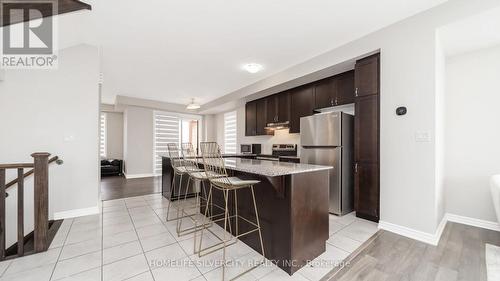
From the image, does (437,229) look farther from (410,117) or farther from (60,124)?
(60,124)

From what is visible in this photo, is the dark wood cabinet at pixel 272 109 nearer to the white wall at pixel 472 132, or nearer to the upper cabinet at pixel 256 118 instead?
the upper cabinet at pixel 256 118

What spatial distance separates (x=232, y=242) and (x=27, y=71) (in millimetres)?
3747

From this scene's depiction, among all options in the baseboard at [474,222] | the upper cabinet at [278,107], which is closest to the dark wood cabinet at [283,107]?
the upper cabinet at [278,107]

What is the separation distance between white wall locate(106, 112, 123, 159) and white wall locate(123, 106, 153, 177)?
63.9 inches

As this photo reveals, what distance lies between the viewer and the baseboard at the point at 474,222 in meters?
2.60

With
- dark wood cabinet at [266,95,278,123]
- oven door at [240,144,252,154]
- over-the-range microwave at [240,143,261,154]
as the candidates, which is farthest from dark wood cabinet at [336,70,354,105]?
oven door at [240,144,252,154]

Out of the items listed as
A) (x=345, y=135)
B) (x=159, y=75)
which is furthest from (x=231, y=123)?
(x=345, y=135)

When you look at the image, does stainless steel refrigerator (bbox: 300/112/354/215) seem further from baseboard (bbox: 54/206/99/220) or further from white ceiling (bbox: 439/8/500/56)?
baseboard (bbox: 54/206/99/220)

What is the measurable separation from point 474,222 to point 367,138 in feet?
5.99

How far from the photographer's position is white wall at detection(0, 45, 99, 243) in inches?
108

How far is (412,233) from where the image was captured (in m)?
2.39

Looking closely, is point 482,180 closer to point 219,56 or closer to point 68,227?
point 219,56

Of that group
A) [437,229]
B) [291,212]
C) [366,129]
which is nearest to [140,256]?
[291,212]

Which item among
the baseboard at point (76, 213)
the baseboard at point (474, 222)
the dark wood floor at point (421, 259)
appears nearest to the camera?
the dark wood floor at point (421, 259)
